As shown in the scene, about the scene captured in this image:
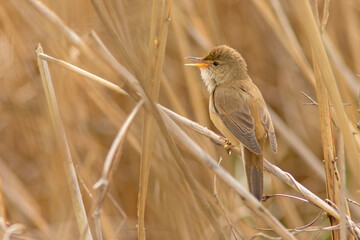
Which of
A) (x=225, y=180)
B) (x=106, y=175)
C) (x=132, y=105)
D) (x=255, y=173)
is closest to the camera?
(x=106, y=175)

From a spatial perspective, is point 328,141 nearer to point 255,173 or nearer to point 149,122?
point 255,173

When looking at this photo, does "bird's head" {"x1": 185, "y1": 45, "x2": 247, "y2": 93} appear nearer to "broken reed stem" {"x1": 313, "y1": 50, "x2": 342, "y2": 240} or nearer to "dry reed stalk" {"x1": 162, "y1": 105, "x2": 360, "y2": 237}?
"dry reed stalk" {"x1": 162, "y1": 105, "x2": 360, "y2": 237}

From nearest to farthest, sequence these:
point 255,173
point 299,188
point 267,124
A: point 299,188 → point 255,173 → point 267,124

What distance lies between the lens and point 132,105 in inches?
130

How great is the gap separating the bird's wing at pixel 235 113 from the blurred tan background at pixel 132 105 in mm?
213

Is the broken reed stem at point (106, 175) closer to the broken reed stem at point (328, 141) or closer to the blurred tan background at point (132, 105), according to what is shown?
the blurred tan background at point (132, 105)

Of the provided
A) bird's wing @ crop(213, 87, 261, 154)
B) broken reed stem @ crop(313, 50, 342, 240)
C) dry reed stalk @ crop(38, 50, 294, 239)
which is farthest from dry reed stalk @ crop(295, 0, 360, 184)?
bird's wing @ crop(213, 87, 261, 154)

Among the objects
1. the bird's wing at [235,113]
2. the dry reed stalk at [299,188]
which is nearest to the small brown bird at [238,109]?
the bird's wing at [235,113]

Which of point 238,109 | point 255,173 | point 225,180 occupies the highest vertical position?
point 238,109

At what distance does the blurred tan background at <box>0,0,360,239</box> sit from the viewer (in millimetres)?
2738

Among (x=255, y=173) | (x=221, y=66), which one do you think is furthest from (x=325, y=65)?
(x=221, y=66)

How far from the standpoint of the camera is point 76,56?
9.83ft

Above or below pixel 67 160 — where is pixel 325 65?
above

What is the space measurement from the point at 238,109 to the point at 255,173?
537mm
